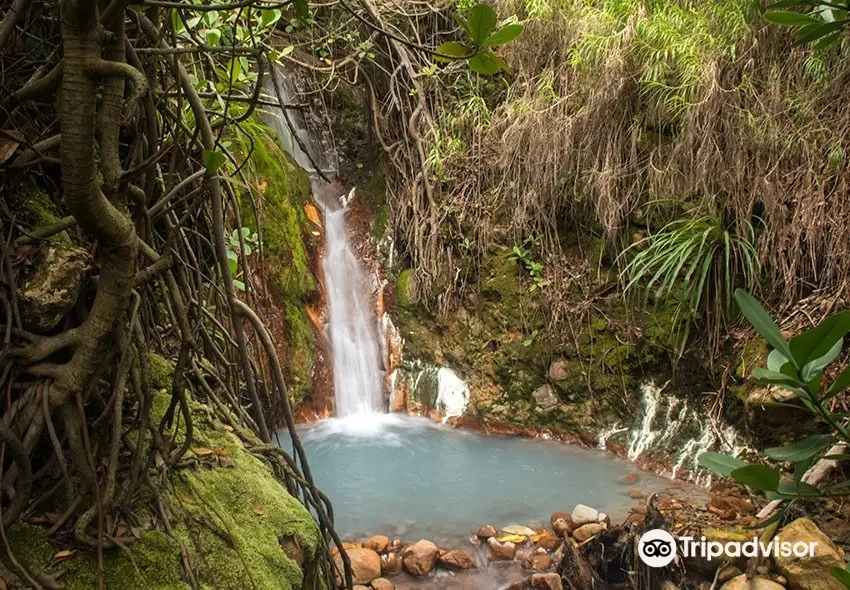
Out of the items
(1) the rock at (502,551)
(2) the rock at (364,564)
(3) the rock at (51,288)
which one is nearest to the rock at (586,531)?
(1) the rock at (502,551)

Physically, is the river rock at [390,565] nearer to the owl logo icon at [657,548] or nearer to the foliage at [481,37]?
the owl logo icon at [657,548]

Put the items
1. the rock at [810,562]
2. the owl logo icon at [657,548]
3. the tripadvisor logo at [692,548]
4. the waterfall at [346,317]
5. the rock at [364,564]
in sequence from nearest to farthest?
1. the rock at [810,562]
2. the tripadvisor logo at [692,548]
3. the owl logo icon at [657,548]
4. the rock at [364,564]
5. the waterfall at [346,317]

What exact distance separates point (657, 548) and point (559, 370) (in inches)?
84.9

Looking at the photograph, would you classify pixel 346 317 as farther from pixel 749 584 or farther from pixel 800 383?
pixel 800 383

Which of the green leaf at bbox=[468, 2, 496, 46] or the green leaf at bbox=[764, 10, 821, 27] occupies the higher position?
the green leaf at bbox=[468, 2, 496, 46]

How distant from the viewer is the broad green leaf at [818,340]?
2.96 feet

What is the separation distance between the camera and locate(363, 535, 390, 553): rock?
129 inches

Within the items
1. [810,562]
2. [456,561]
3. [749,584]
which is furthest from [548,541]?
[810,562]

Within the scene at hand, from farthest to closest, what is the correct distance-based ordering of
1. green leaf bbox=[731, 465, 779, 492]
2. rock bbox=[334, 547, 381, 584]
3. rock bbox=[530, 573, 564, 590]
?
rock bbox=[334, 547, 381, 584], rock bbox=[530, 573, 564, 590], green leaf bbox=[731, 465, 779, 492]

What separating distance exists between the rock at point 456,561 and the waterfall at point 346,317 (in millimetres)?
2303

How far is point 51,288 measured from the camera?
3.94ft

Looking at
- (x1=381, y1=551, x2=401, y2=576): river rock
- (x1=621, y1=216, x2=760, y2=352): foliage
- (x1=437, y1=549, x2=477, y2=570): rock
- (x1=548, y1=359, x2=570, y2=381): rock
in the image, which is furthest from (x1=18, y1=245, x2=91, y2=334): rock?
(x1=548, y1=359, x2=570, y2=381): rock

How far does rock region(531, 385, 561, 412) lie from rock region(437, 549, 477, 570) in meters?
1.91

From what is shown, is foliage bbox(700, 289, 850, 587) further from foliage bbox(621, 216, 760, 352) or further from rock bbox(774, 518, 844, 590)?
foliage bbox(621, 216, 760, 352)
